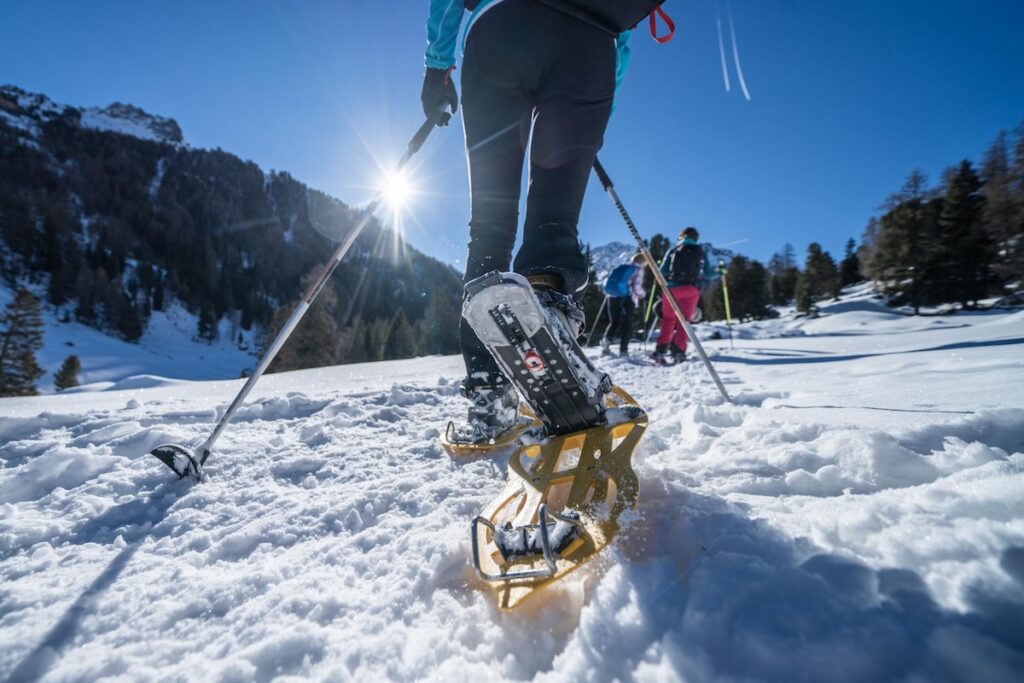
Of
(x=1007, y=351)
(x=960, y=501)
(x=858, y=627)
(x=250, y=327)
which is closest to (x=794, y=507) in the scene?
(x=960, y=501)

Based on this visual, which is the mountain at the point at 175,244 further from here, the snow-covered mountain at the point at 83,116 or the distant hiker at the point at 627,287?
the distant hiker at the point at 627,287

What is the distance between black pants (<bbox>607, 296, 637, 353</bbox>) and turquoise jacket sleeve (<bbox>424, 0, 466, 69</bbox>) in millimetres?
7146

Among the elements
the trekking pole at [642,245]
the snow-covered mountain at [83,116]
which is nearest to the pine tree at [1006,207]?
the trekking pole at [642,245]

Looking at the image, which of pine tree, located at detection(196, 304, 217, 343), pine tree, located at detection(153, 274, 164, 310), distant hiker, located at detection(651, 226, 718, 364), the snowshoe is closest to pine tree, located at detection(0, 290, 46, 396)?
distant hiker, located at detection(651, 226, 718, 364)

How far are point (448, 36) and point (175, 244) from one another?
403ft

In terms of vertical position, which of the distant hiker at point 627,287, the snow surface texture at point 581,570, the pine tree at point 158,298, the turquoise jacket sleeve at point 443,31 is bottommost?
the snow surface texture at point 581,570

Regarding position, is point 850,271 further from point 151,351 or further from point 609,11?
point 151,351

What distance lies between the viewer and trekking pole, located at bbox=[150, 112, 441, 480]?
172 centimetres

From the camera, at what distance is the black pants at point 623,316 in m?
8.68

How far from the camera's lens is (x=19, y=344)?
105 feet

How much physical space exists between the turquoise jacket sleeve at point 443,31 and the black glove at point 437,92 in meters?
0.04

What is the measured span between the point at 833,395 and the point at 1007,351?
1609mm

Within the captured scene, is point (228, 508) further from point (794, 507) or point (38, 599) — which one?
point (794, 507)

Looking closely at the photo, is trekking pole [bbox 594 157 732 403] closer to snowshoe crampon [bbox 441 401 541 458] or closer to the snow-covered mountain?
snowshoe crampon [bbox 441 401 541 458]
